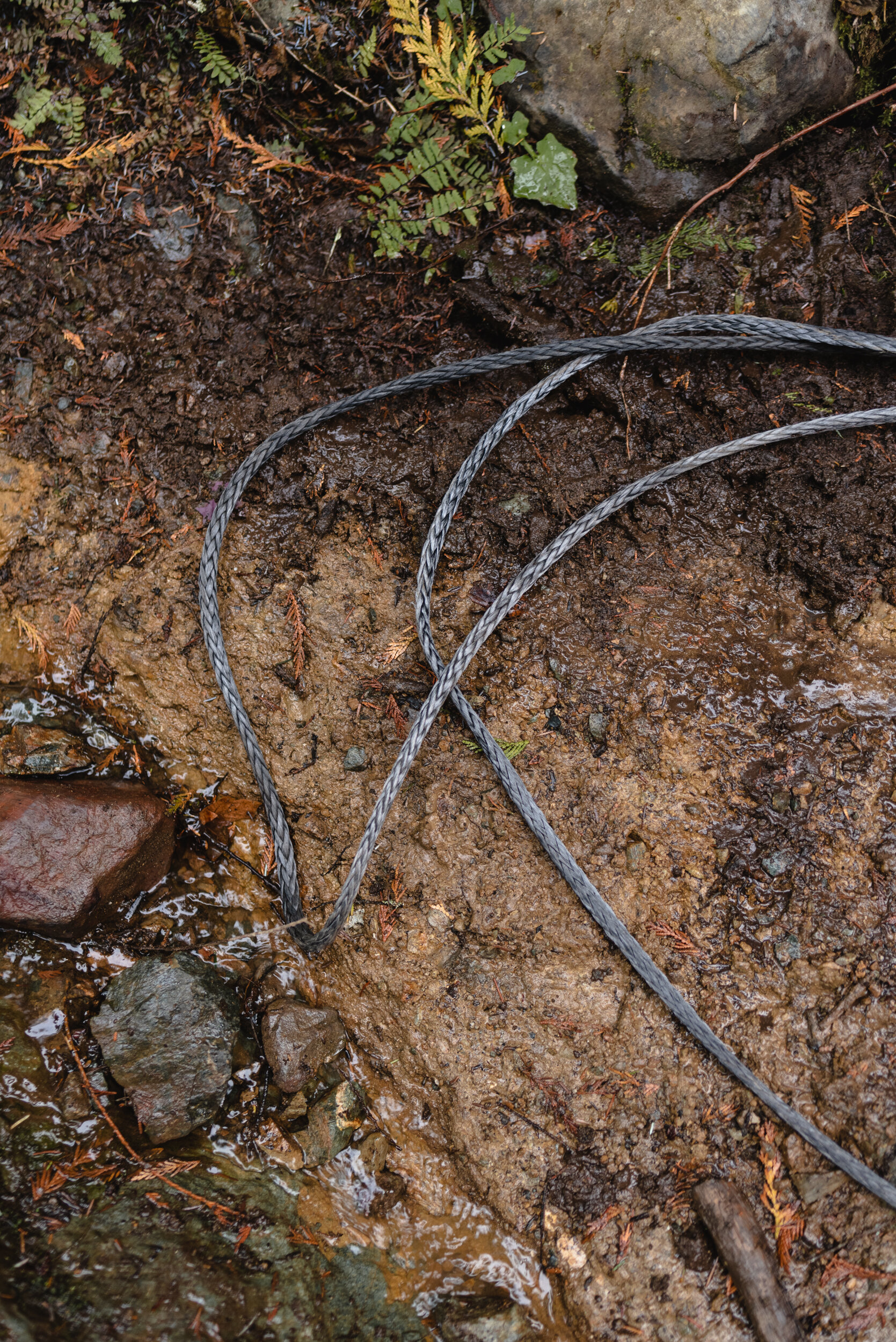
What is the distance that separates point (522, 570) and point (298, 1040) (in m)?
2.29

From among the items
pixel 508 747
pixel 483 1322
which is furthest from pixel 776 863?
pixel 483 1322

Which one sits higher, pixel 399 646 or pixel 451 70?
pixel 451 70

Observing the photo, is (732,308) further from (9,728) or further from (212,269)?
(9,728)

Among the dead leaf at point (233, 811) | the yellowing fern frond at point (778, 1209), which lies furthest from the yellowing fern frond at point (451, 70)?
the yellowing fern frond at point (778, 1209)

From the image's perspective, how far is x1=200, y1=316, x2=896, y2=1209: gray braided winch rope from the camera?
3049 mm

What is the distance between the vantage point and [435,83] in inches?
126

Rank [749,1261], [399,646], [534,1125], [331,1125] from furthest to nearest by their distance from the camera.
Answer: [399,646] < [331,1125] < [534,1125] < [749,1261]

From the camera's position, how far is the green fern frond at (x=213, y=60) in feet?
11.0

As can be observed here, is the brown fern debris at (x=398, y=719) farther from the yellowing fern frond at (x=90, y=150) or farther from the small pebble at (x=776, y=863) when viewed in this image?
the yellowing fern frond at (x=90, y=150)

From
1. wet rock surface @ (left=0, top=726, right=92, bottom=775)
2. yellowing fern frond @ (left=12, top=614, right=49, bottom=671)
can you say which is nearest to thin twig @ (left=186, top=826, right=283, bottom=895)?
wet rock surface @ (left=0, top=726, right=92, bottom=775)

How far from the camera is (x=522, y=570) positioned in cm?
322

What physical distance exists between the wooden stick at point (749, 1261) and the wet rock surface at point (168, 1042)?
2.05m

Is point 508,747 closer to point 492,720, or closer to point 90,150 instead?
point 492,720

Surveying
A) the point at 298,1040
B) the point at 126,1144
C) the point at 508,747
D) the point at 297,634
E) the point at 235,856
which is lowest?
the point at 126,1144
